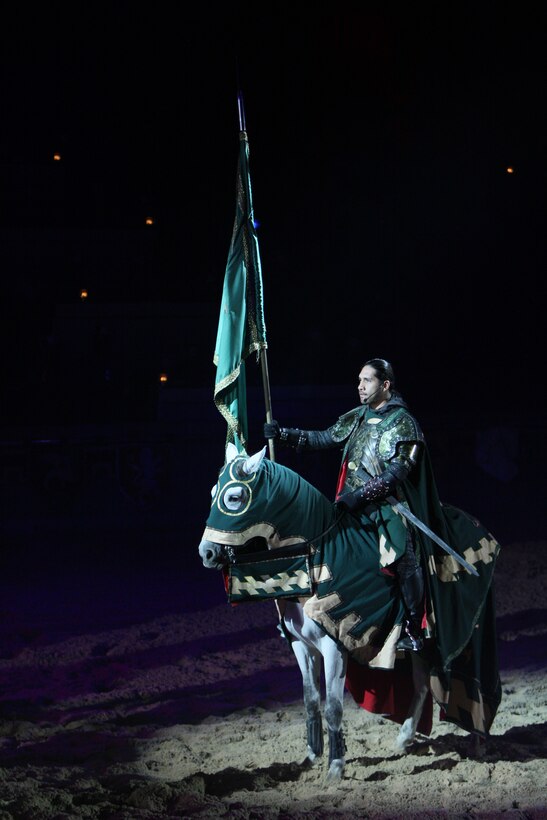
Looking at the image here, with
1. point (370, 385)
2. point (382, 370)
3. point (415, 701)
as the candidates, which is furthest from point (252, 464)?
point (415, 701)

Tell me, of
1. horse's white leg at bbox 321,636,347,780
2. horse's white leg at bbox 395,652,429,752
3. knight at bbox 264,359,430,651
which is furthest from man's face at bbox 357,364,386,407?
horse's white leg at bbox 395,652,429,752

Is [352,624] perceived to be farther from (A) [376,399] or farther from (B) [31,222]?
(B) [31,222]

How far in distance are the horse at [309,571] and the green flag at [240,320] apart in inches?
17.9

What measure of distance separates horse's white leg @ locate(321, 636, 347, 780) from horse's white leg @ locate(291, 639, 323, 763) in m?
0.18

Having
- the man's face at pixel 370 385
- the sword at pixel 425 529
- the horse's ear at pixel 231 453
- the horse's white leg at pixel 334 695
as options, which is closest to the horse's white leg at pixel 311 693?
the horse's white leg at pixel 334 695

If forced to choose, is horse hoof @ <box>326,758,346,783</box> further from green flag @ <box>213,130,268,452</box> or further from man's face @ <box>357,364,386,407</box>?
man's face @ <box>357,364,386,407</box>

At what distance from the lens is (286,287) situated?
832 inches

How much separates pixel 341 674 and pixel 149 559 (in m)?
7.42

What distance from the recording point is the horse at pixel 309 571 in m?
4.24

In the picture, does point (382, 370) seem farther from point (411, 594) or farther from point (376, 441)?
point (411, 594)

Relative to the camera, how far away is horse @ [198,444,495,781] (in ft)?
13.9

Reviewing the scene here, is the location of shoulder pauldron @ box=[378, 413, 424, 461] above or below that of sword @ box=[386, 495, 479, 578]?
above

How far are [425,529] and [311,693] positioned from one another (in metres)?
1.19

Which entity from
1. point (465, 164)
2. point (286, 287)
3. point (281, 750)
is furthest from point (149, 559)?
point (465, 164)
